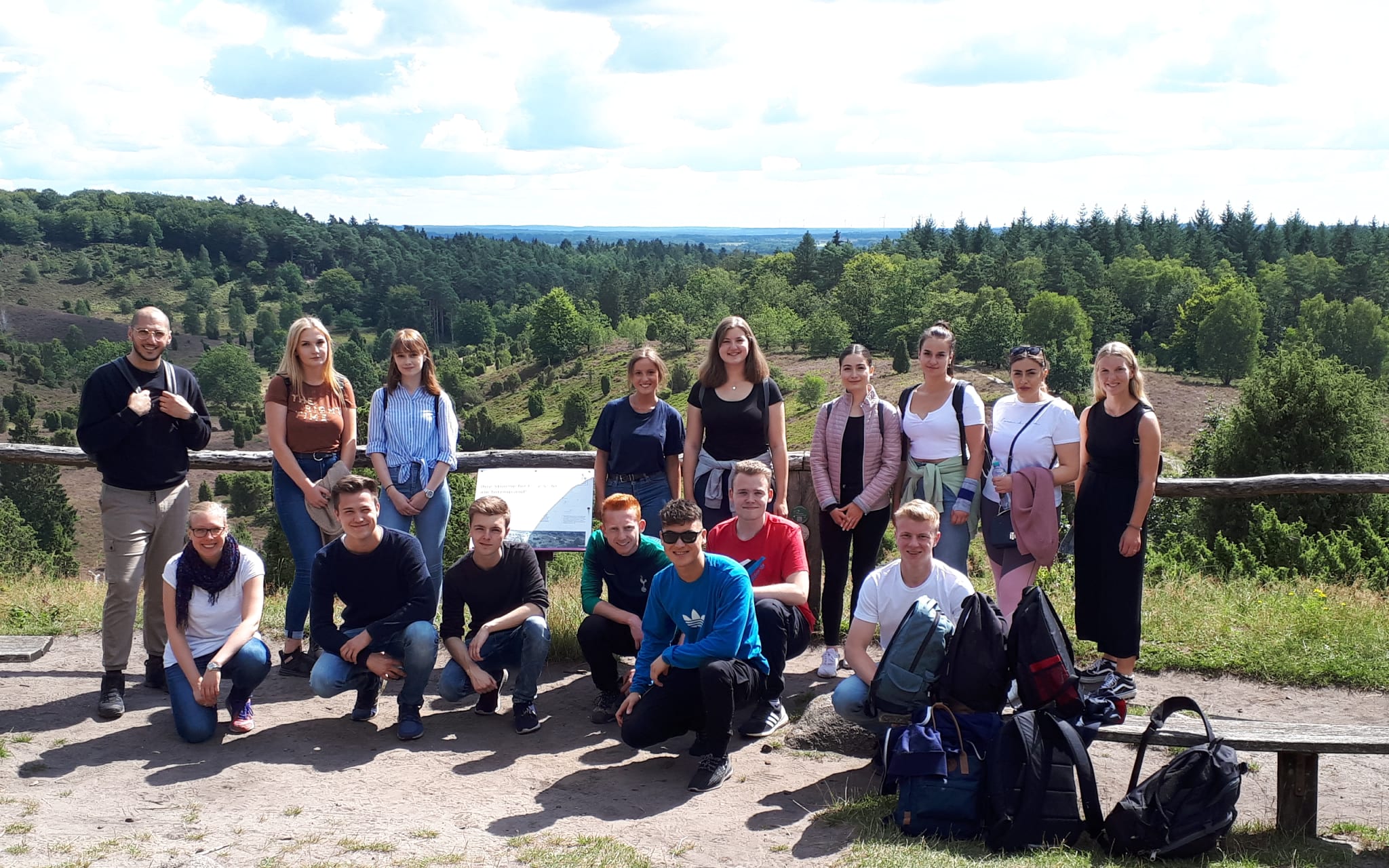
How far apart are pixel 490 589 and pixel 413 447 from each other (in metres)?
1.07

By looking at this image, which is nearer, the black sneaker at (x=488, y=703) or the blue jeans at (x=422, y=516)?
the black sneaker at (x=488, y=703)

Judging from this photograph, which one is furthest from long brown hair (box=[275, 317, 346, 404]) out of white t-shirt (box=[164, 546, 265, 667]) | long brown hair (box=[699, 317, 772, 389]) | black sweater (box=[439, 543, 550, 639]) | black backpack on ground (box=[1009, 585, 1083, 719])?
black backpack on ground (box=[1009, 585, 1083, 719])

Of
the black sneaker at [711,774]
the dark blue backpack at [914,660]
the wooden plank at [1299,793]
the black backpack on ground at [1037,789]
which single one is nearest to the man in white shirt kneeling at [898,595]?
the dark blue backpack at [914,660]

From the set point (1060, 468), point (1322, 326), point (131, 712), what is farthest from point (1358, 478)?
point (1322, 326)

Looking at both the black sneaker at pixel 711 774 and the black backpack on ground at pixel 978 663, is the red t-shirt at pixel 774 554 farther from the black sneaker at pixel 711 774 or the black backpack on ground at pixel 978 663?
the black backpack on ground at pixel 978 663

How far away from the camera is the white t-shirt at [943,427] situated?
5.88 m

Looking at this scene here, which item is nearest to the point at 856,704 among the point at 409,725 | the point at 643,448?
the point at 643,448

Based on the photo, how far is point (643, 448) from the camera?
20.4 ft

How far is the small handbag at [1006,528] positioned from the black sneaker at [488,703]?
2.73 m

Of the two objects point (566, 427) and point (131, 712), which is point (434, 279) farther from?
point (131, 712)

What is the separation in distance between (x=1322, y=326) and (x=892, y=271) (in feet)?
121

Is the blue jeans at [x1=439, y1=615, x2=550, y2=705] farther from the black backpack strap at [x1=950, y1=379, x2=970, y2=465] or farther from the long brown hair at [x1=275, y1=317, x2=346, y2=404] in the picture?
the black backpack strap at [x1=950, y1=379, x2=970, y2=465]

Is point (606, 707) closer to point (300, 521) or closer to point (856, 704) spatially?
point (856, 704)

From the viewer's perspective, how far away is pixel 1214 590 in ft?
24.7
